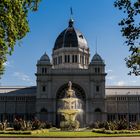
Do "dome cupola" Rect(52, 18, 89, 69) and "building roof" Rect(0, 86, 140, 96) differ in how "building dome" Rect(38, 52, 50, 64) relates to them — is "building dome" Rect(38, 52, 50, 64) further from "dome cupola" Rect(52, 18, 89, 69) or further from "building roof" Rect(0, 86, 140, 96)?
"building roof" Rect(0, 86, 140, 96)

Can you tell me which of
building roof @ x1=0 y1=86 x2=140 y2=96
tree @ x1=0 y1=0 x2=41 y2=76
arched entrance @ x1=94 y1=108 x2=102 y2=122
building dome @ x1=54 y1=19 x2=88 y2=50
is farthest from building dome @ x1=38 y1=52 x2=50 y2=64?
tree @ x1=0 y1=0 x2=41 y2=76

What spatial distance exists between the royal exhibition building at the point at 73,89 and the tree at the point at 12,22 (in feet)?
199

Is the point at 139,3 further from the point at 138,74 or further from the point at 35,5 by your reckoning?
the point at 35,5

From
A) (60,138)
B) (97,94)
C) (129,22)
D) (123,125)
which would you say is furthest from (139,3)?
(97,94)

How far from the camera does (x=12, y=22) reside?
973 inches

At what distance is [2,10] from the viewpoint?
80.2ft

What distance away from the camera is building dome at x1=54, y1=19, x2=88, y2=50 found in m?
103

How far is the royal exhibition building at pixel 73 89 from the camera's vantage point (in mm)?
91188

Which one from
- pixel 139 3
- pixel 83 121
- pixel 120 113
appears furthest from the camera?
pixel 120 113

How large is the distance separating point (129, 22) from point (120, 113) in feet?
261

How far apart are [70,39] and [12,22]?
7948cm

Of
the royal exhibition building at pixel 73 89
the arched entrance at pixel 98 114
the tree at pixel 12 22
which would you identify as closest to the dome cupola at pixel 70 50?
the royal exhibition building at pixel 73 89

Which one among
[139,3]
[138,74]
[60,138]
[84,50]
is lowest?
[60,138]

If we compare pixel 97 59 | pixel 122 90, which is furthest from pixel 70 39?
pixel 122 90
